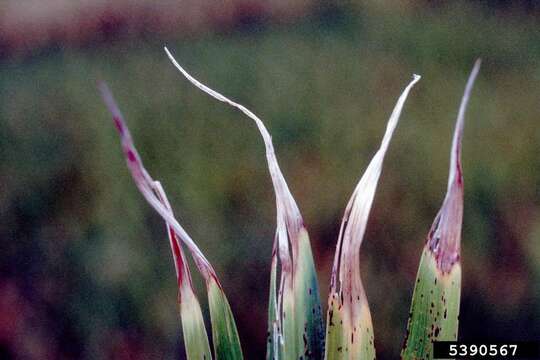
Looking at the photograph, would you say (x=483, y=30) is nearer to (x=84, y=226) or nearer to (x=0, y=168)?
(x=84, y=226)

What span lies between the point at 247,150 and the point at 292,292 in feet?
1.01

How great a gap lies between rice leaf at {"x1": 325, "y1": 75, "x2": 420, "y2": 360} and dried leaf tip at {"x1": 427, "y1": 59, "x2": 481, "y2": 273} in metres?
0.13

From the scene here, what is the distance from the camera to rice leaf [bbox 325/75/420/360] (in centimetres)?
99

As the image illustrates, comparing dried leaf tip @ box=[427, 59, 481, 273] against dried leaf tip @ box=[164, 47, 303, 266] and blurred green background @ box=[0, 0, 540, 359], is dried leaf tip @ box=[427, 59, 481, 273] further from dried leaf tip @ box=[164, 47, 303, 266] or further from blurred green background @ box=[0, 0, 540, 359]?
dried leaf tip @ box=[164, 47, 303, 266]

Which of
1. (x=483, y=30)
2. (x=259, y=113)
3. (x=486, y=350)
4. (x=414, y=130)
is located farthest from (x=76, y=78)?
(x=486, y=350)

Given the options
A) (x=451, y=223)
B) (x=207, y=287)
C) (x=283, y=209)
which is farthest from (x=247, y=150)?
(x=451, y=223)

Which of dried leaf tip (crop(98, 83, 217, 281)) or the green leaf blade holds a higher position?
dried leaf tip (crop(98, 83, 217, 281))

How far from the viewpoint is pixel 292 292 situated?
1016mm

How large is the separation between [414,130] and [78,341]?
805 mm

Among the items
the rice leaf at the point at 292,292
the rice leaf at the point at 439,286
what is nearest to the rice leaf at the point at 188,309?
the rice leaf at the point at 292,292

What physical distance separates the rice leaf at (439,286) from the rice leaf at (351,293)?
3.6 inches

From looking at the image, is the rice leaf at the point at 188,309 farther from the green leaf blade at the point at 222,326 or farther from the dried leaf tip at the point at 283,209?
the dried leaf tip at the point at 283,209

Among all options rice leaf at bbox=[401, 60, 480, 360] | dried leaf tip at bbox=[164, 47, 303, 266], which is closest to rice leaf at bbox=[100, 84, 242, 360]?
dried leaf tip at bbox=[164, 47, 303, 266]

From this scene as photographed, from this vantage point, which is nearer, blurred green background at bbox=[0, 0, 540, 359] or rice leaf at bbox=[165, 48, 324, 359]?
rice leaf at bbox=[165, 48, 324, 359]
